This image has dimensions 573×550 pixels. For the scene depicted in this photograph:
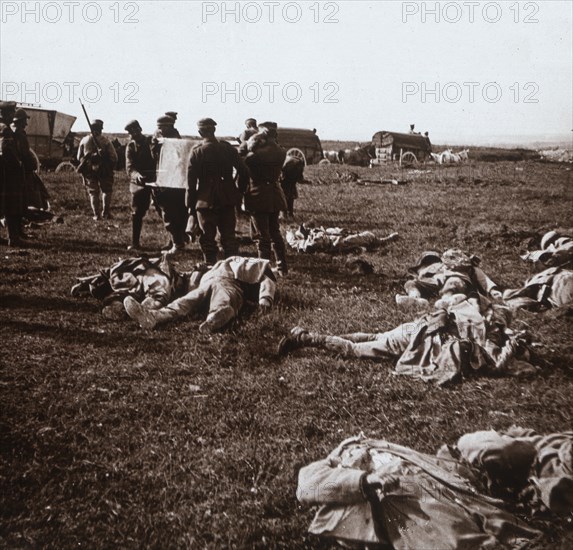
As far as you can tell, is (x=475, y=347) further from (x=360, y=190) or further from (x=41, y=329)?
(x=360, y=190)

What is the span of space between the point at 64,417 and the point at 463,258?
5.23m

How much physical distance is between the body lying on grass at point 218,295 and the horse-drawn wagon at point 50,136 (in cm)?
1631

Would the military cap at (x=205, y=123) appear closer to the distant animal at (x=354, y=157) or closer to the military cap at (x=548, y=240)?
the military cap at (x=548, y=240)

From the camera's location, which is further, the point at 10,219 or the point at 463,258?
the point at 10,219

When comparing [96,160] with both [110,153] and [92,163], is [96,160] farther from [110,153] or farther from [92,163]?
[110,153]

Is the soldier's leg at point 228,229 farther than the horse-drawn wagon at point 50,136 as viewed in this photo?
No

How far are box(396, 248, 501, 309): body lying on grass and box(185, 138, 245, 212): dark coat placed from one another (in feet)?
9.16

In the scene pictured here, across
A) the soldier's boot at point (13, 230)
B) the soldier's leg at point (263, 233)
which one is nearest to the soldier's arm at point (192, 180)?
the soldier's leg at point (263, 233)

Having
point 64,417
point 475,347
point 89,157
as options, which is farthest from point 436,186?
point 64,417

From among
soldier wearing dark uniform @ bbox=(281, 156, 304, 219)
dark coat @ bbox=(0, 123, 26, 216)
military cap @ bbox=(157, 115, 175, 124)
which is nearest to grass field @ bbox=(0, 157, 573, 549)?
dark coat @ bbox=(0, 123, 26, 216)

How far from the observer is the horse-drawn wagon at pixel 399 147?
36.3 metres

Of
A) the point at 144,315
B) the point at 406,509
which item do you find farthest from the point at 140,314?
the point at 406,509

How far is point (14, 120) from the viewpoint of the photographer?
950 cm

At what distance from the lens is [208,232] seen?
7.77 metres
